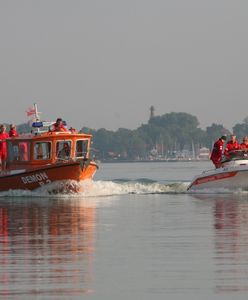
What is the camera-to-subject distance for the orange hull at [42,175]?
4016 centimetres

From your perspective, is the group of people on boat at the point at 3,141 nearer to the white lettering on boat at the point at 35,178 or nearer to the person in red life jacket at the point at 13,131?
the person in red life jacket at the point at 13,131

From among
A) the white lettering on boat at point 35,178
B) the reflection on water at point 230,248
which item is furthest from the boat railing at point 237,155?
the reflection on water at point 230,248

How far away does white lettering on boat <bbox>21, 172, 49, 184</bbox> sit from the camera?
4025 centimetres

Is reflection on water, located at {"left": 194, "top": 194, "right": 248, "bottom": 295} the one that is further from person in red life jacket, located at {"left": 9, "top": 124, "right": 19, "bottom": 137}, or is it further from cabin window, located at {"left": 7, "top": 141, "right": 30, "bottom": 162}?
person in red life jacket, located at {"left": 9, "top": 124, "right": 19, "bottom": 137}

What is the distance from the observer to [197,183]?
42250 mm

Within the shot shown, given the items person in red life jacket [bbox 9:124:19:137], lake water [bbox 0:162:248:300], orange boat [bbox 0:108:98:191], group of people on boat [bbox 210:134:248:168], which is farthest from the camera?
person in red life jacket [bbox 9:124:19:137]

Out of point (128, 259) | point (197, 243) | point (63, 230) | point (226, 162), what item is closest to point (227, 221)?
point (63, 230)

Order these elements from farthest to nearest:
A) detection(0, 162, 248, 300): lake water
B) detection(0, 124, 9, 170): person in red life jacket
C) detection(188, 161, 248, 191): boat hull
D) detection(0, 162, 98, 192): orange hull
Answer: detection(0, 124, 9, 170): person in red life jacket
detection(188, 161, 248, 191): boat hull
detection(0, 162, 98, 192): orange hull
detection(0, 162, 248, 300): lake water

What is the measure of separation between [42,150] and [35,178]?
4.43 feet

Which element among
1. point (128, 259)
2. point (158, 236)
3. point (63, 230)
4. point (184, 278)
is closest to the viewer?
point (184, 278)

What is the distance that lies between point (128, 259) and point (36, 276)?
8.20ft

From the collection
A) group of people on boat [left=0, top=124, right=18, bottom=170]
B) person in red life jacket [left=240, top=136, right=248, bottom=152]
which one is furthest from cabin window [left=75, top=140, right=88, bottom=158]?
person in red life jacket [left=240, top=136, right=248, bottom=152]

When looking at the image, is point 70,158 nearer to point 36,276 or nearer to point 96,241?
point 96,241

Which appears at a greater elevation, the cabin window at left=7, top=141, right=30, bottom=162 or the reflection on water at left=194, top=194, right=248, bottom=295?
the cabin window at left=7, top=141, right=30, bottom=162
